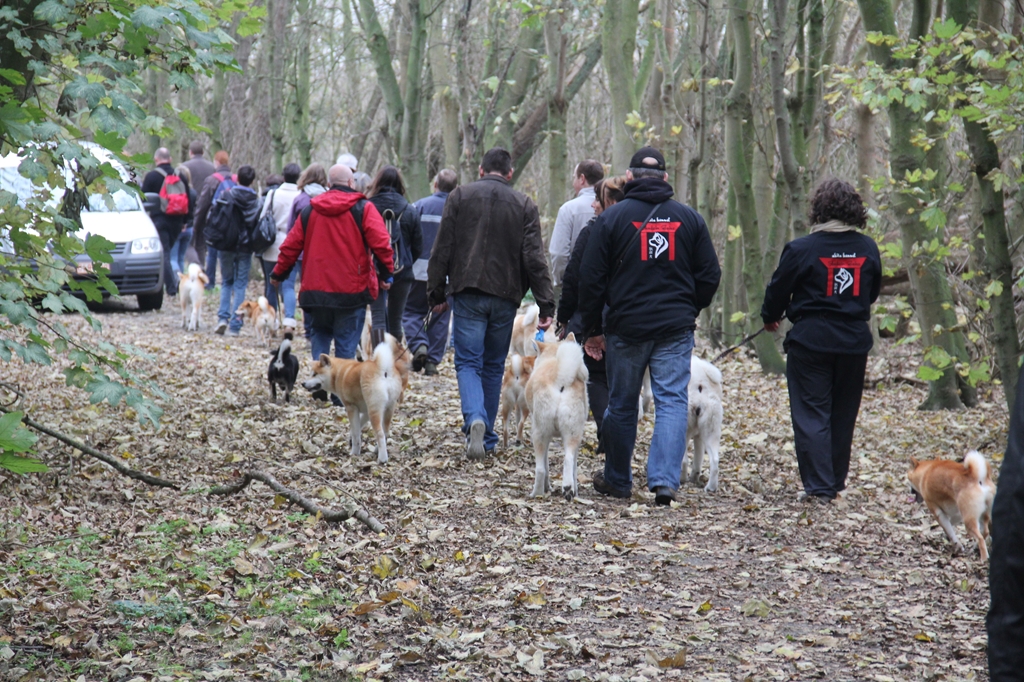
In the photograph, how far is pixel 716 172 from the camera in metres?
20.8

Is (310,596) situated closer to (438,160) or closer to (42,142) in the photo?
(42,142)

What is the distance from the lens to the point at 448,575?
18.1 feet

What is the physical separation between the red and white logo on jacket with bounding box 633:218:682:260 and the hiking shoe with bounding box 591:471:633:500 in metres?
1.68

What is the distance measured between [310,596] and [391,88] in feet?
46.2

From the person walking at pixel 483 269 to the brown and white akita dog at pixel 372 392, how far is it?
58 cm

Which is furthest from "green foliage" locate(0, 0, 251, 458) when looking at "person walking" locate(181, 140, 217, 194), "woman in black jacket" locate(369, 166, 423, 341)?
"person walking" locate(181, 140, 217, 194)

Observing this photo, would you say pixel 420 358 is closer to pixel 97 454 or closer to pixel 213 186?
pixel 213 186

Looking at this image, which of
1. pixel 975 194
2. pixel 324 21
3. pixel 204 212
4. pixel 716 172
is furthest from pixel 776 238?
pixel 324 21

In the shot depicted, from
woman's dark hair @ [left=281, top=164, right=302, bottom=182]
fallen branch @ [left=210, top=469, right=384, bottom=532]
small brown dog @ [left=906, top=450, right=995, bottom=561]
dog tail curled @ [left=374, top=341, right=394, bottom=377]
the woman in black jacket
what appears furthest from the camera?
woman's dark hair @ [left=281, top=164, right=302, bottom=182]

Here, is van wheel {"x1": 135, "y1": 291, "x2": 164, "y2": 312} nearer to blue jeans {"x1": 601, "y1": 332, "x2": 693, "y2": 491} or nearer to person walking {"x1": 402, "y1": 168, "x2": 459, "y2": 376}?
person walking {"x1": 402, "y1": 168, "x2": 459, "y2": 376}

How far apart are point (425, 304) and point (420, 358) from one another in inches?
27.7

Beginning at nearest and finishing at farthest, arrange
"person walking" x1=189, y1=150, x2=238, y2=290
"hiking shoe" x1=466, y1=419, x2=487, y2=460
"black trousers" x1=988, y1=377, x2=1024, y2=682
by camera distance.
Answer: "black trousers" x1=988, y1=377, x2=1024, y2=682 → "hiking shoe" x1=466, y1=419, x2=487, y2=460 → "person walking" x1=189, y1=150, x2=238, y2=290

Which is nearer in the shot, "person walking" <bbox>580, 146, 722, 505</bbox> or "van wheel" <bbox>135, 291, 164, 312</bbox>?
"person walking" <bbox>580, 146, 722, 505</bbox>

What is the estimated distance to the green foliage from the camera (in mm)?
4289
